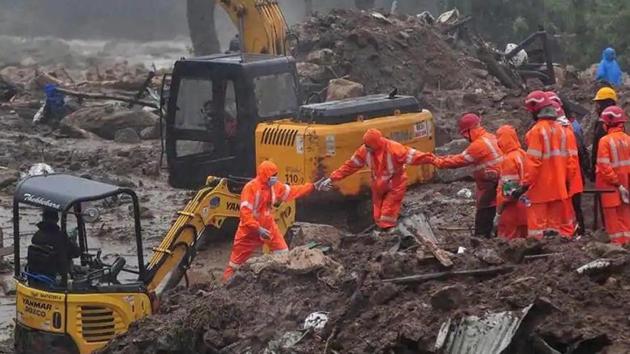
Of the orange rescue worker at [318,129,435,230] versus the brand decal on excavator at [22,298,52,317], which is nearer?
the brand decal on excavator at [22,298,52,317]

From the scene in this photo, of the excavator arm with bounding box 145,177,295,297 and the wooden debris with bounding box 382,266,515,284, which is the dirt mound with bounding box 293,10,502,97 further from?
the wooden debris with bounding box 382,266,515,284

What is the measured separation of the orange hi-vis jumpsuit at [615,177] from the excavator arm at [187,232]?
3589mm

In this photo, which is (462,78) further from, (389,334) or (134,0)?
(134,0)

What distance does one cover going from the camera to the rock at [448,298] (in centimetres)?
799

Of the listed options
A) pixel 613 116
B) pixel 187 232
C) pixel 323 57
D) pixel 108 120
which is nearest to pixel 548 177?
pixel 613 116

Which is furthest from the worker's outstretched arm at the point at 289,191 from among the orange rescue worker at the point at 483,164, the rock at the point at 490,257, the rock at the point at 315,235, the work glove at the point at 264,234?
the rock at the point at 490,257

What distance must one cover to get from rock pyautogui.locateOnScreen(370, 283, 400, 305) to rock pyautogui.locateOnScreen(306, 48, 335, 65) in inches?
606

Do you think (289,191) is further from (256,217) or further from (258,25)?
(258,25)

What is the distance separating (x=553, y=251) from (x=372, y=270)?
1.31 m

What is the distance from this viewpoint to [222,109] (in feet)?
53.4

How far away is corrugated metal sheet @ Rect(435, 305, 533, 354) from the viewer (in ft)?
24.4

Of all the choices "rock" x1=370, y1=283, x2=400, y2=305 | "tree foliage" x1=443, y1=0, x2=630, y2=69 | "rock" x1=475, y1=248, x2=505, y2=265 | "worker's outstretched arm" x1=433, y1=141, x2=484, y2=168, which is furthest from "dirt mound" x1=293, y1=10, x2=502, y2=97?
"rock" x1=370, y1=283, x2=400, y2=305

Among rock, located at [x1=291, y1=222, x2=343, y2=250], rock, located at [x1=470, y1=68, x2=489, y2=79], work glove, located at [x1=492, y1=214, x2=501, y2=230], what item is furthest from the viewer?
rock, located at [x1=470, y1=68, x2=489, y2=79]

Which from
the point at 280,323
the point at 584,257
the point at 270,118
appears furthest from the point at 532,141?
the point at 270,118
